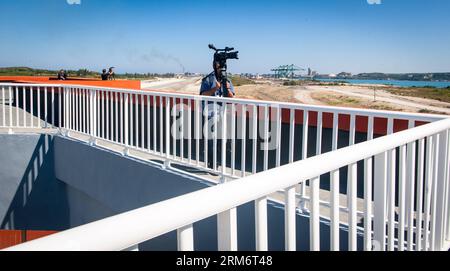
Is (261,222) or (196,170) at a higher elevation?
(261,222)

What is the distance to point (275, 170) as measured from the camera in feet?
4.54

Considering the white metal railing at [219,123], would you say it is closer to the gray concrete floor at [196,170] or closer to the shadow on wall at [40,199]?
the gray concrete floor at [196,170]

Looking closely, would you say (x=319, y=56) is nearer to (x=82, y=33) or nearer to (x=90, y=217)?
(x=82, y=33)

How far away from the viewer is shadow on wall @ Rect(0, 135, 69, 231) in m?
8.24

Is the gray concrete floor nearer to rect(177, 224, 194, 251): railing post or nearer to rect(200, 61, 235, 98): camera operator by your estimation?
rect(200, 61, 235, 98): camera operator

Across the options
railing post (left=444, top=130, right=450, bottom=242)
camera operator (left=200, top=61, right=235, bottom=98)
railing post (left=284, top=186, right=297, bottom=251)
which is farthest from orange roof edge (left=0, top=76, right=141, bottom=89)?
railing post (left=284, top=186, right=297, bottom=251)

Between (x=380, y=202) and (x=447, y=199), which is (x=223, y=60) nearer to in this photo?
(x=447, y=199)

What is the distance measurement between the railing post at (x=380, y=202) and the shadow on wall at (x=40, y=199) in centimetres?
738

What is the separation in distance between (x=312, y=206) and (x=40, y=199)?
7.87 metres

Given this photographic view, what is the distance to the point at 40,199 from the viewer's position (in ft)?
27.2

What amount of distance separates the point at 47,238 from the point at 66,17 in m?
39.1

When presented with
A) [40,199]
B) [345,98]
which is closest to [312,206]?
[40,199]

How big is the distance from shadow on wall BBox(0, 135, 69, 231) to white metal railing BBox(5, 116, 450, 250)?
7266 mm

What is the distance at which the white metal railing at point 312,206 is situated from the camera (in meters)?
0.93
